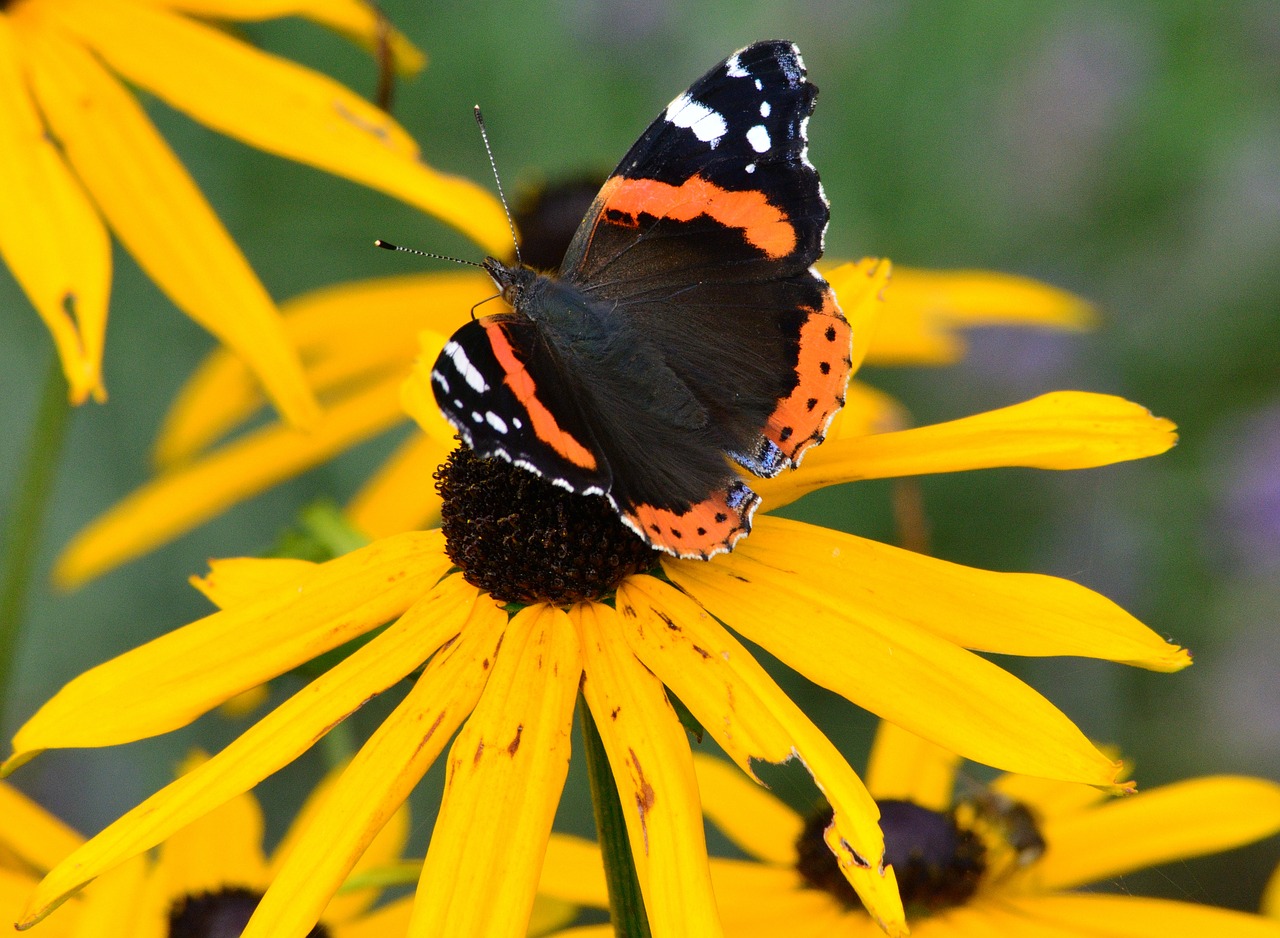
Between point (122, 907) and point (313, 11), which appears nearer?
point (122, 907)

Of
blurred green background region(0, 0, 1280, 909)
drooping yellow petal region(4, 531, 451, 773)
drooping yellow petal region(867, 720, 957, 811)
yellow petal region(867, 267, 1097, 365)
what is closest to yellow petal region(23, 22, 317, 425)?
drooping yellow petal region(4, 531, 451, 773)

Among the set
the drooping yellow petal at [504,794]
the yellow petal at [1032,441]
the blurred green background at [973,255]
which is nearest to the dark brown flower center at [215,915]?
the drooping yellow petal at [504,794]

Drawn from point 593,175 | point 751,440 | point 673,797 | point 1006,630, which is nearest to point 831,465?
point 751,440

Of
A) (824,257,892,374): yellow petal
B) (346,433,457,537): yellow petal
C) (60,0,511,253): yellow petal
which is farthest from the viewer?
(346,433,457,537): yellow petal

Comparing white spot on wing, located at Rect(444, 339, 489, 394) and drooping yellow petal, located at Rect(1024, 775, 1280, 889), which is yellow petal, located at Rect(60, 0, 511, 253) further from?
drooping yellow petal, located at Rect(1024, 775, 1280, 889)

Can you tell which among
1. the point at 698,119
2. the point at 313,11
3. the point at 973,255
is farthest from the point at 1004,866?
the point at 973,255

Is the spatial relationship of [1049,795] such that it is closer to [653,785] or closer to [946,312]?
[653,785]
